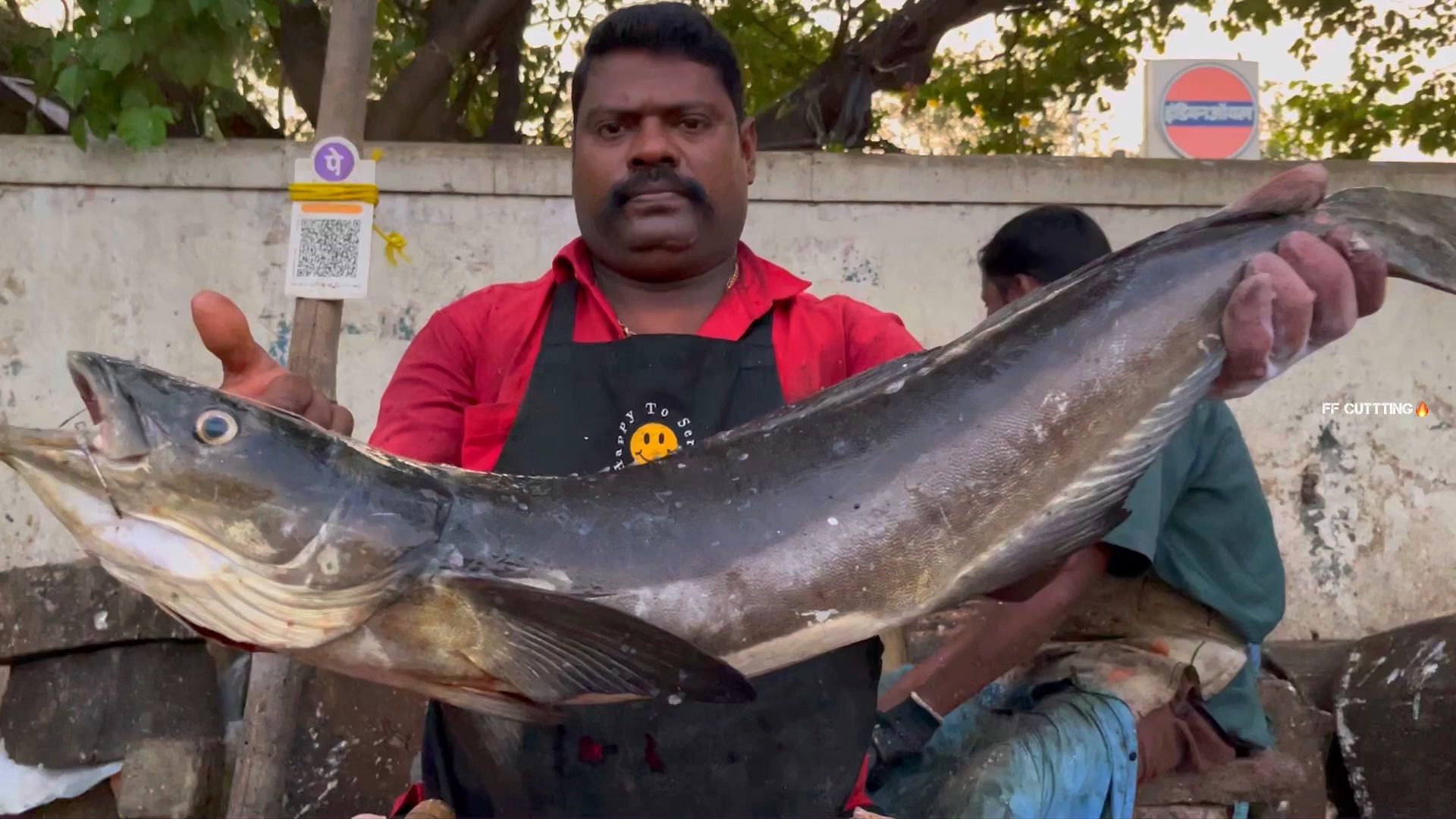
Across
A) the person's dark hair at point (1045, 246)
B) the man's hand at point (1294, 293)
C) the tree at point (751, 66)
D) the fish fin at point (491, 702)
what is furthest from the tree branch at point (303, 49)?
the man's hand at point (1294, 293)

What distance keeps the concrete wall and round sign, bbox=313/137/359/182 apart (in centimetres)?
188

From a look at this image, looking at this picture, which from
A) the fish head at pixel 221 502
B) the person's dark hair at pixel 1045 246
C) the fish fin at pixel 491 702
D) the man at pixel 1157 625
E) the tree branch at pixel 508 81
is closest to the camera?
the fish head at pixel 221 502

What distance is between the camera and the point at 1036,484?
204 centimetres

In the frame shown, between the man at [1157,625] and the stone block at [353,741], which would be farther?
the stone block at [353,741]

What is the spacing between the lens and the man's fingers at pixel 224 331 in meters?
2.00

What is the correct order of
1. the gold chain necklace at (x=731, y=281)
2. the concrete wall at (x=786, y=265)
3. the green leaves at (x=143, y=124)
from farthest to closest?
the concrete wall at (x=786, y=265)
the green leaves at (x=143, y=124)
the gold chain necklace at (x=731, y=281)

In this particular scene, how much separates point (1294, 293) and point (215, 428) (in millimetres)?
1475

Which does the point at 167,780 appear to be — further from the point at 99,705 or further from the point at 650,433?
the point at 650,433

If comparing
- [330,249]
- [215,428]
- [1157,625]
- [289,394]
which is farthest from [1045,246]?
[215,428]

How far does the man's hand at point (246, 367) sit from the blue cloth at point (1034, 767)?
1.69 meters

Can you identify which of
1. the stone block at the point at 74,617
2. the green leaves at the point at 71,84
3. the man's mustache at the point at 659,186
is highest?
the green leaves at the point at 71,84

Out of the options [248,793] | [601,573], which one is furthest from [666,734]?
[248,793]

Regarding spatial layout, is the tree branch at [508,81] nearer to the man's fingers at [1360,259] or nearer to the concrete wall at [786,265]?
the concrete wall at [786,265]

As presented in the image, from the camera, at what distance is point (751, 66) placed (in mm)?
9039
